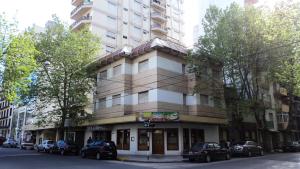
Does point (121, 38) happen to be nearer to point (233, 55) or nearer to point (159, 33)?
point (159, 33)

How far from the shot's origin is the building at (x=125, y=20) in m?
41.7

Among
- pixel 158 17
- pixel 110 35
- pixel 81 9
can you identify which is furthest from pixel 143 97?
pixel 158 17

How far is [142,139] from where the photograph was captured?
24.9 m

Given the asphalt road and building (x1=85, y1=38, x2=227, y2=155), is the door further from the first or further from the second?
the asphalt road

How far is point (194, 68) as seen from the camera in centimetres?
2570

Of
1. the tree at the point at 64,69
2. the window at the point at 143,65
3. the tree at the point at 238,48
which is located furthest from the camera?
the tree at the point at 64,69

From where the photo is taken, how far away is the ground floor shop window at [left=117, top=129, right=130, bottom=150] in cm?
2603

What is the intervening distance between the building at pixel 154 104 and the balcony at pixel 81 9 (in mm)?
16179

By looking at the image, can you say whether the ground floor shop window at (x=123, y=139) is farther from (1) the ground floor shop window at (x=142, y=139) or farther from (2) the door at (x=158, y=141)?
(2) the door at (x=158, y=141)

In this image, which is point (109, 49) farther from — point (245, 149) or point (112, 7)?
point (245, 149)

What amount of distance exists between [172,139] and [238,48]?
1066 centimetres

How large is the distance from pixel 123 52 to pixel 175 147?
11279 mm

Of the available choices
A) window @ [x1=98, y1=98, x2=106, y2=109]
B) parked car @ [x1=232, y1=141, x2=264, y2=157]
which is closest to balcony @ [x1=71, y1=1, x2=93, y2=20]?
window @ [x1=98, y1=98, x2=106, y2=109]

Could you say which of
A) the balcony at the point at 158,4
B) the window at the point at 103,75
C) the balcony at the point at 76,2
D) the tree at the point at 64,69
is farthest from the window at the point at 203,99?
the balcony at the point at 158,4
